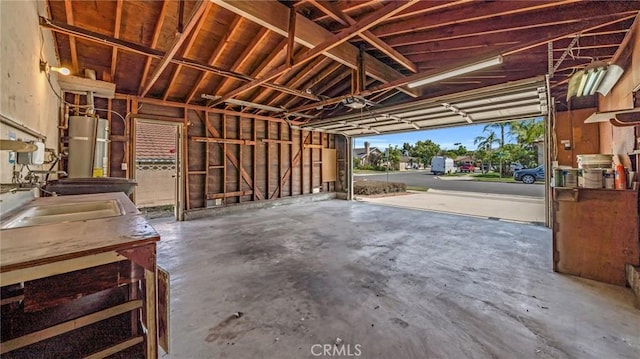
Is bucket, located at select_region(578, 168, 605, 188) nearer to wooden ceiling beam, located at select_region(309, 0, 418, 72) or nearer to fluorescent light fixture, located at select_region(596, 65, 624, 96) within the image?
fluorescent light fixture, located at select_region(596, 65, 624, 96)

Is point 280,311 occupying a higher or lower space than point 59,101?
lower

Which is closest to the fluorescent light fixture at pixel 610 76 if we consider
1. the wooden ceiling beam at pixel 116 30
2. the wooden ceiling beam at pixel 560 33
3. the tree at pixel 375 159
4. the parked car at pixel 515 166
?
the wooden ceiling beam at pixel 560 33

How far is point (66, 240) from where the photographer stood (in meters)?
1.01

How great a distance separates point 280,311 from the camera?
A: 227 cm

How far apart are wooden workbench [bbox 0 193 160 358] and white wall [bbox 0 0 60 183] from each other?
3.59ft

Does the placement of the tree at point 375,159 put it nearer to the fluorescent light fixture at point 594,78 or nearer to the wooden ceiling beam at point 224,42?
Result: the fluorescent light fixture at point 594,78

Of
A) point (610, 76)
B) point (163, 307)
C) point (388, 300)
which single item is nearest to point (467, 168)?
point (610, 76)

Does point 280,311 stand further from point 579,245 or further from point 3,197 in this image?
point 579,245

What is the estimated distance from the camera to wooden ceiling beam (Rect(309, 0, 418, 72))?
286 centimetres

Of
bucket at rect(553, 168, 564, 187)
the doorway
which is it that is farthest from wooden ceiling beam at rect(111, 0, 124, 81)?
bucket at rect(553, 168, 564, 187)

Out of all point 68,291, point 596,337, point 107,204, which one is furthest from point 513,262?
point 107,204

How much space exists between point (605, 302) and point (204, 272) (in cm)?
436

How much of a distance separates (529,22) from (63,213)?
207 inches

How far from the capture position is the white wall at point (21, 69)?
1.72 meters
